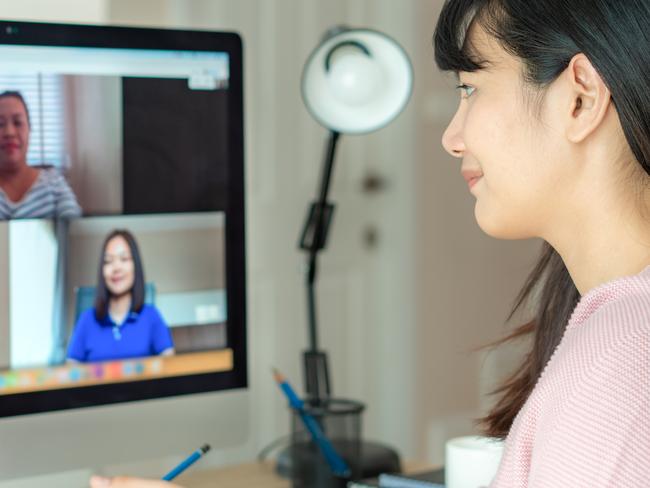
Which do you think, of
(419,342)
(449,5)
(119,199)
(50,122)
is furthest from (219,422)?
(419,342)

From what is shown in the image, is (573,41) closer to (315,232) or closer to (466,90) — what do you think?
(466,90)

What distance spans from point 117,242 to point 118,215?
0.09 ft

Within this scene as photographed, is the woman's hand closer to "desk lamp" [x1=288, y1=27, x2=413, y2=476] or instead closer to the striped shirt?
the striped shirt

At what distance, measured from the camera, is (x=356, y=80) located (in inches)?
56.5

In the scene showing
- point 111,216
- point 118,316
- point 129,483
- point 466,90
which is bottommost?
point 129,483

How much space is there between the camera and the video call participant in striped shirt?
3.49 feet

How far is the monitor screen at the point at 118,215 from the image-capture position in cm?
108

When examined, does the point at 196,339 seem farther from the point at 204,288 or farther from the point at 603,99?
the point at 603,99

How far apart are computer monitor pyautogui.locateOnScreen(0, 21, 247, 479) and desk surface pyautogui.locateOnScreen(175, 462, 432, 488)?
0.56ft

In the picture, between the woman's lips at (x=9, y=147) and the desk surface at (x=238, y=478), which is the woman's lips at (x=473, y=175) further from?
the desk surface at (x=238, y=478)

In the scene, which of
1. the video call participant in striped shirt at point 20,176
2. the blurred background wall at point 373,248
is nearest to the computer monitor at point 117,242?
the video call participant in striped shirt at point 20,176

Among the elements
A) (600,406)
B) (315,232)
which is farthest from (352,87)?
(600,406)

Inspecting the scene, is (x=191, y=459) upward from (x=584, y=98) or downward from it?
downward

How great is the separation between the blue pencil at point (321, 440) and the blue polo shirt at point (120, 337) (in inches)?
9.8
